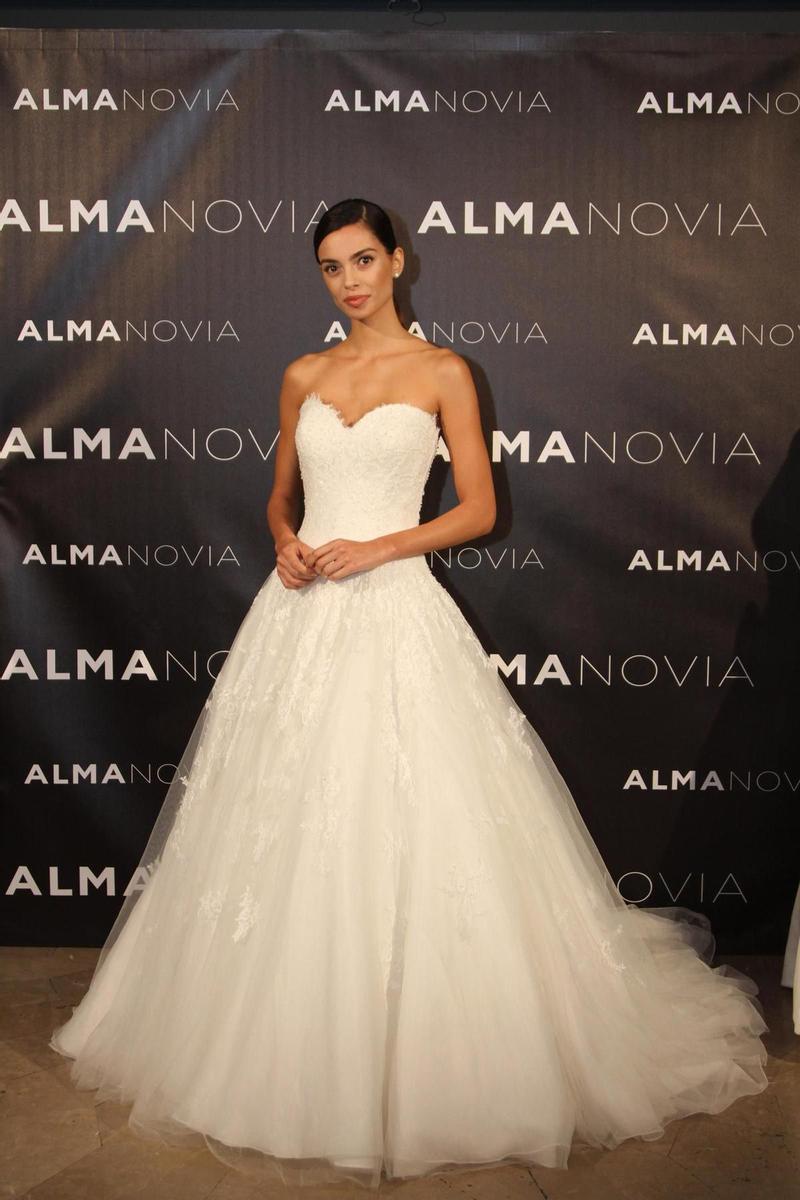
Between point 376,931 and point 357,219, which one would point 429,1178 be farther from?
point 357,219

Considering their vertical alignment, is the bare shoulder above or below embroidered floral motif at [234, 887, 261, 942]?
above

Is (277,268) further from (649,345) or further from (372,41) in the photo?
(649,345)

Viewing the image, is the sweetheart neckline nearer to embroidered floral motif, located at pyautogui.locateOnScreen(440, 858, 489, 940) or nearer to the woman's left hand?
the woman's left hand

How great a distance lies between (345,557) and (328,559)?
5cm

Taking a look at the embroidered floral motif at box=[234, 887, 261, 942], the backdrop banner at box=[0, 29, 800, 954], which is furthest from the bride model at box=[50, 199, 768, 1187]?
the backdrop banner at box=[0, 29, 800, 954]

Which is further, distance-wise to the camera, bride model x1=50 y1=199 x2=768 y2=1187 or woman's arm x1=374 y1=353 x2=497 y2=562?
woman's arm x1=374 y1=353 x2=497 y2=562

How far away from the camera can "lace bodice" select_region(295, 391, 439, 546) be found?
3.19 metres

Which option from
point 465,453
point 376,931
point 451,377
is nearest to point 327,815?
point 376,931

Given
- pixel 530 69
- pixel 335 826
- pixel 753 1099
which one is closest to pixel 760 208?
pixel 530 69

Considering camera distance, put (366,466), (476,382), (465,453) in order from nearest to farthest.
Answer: (366,466) < (465,453) < (476,382)

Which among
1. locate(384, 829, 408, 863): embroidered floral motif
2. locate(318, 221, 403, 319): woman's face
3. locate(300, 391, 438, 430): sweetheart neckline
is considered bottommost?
locate(384, 829, 408, 863): embroidered floral motif

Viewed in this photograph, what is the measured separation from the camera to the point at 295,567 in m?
3.11

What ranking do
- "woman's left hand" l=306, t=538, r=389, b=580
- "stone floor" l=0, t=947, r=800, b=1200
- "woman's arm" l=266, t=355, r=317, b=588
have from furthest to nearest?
"woman's arm" l=266, t=355, r=317, b=588
"woman's left hand" l=306, t=538, r=389, b=580
"stone floor" l=0, t=947, r=800, b=1200

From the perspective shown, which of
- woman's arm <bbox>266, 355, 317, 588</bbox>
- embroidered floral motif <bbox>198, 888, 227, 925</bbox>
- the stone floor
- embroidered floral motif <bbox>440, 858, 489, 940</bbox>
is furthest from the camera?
woman's arm <bbox>266, 355, 317, 588</bbox>
